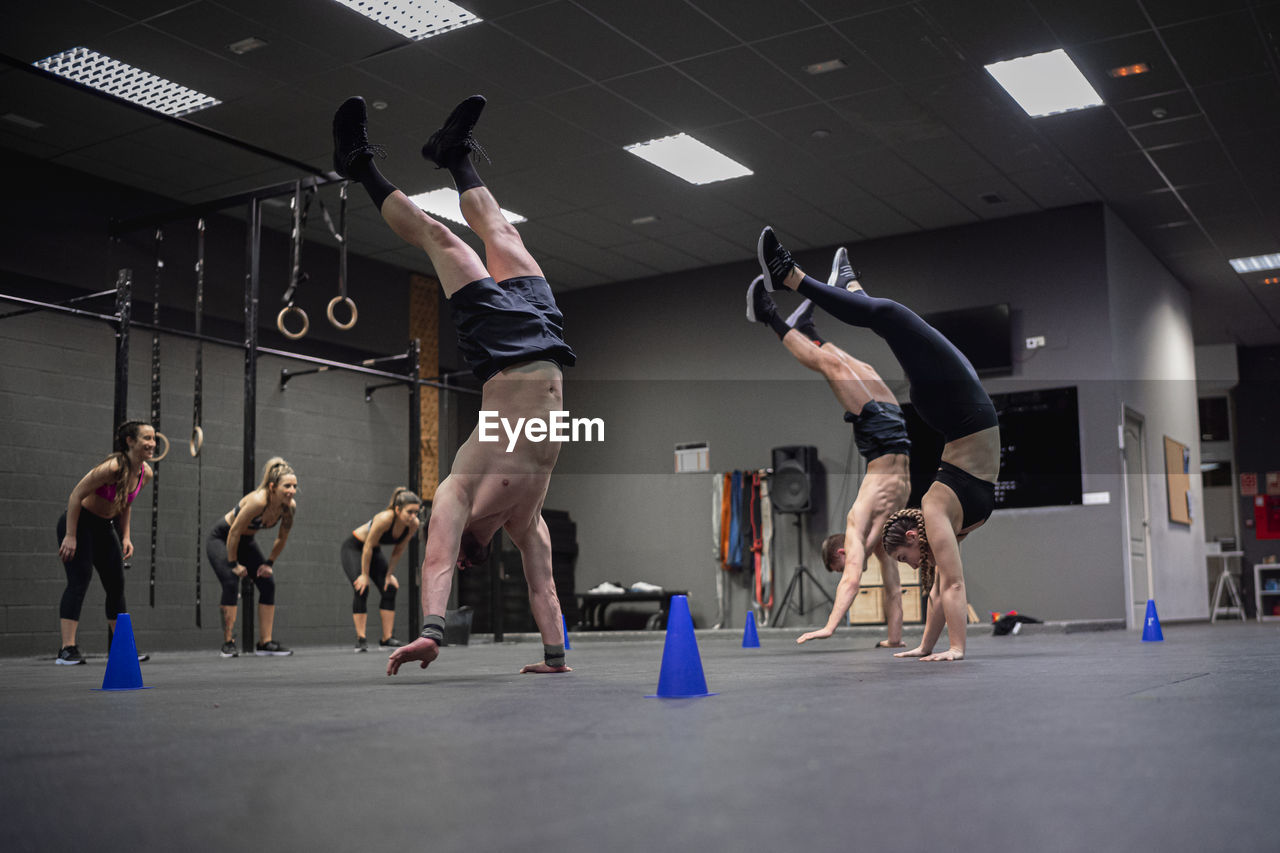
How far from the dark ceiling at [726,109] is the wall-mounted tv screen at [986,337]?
1004 millimetres

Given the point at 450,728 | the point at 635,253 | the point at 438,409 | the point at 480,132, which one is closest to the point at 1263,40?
the point at 480,132

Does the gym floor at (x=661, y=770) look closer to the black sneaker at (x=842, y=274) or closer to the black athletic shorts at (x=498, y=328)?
the black athletic shorts at (x=498, y=328)

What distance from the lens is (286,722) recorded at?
227cm

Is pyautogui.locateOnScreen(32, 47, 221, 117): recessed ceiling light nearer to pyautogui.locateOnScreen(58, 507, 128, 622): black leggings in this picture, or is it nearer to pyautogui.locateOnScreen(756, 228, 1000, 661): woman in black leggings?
pyautogui.locateOnScreen(58, 507, 128, 622): black leggings

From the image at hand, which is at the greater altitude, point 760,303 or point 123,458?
point 760,303

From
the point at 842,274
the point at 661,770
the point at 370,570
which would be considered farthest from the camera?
the point at 370,570

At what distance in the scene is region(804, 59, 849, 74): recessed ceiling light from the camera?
7.98 meters

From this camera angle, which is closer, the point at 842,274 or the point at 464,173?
the point at 464,173

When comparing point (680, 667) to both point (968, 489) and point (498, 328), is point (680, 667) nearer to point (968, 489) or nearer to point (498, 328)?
point (498, 328)

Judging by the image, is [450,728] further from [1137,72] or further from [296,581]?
[296,581]

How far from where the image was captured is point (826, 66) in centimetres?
804

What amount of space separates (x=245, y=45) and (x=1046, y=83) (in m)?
5.68

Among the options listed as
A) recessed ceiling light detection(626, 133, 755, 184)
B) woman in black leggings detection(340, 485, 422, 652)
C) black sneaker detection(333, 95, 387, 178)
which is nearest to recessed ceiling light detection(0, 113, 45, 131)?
woman in black leggings detection(340, 485, 422, 652)

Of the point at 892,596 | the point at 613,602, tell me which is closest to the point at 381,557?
the point at 613,602
